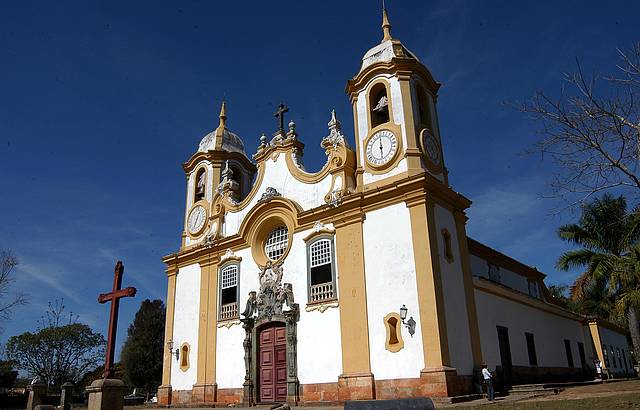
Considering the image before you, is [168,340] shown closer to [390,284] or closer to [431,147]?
[390,284]

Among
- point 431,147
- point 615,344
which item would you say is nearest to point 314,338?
point 431,147

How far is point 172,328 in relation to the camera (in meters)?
23.5

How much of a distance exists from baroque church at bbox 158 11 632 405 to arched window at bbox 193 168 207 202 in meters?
0.38

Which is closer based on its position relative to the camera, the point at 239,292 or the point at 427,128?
the point at 427,128

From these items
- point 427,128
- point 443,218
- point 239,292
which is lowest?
point 239,292

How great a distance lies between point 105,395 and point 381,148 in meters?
12.3

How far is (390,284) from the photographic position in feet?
54.7

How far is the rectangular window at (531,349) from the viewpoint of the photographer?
21641 mm

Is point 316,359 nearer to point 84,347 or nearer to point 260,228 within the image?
point 260,228

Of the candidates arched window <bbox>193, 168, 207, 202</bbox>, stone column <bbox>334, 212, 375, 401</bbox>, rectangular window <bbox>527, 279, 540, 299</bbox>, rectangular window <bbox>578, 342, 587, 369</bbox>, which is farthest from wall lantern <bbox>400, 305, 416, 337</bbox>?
rectangular window <bbox>578, 342, 587, 369</bbox>

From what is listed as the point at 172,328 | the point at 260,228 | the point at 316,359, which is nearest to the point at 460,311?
the point at 316,359

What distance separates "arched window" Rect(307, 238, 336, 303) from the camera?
722 inches

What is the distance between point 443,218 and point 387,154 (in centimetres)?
302

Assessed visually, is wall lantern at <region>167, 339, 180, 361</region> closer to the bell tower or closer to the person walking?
the bell tower
